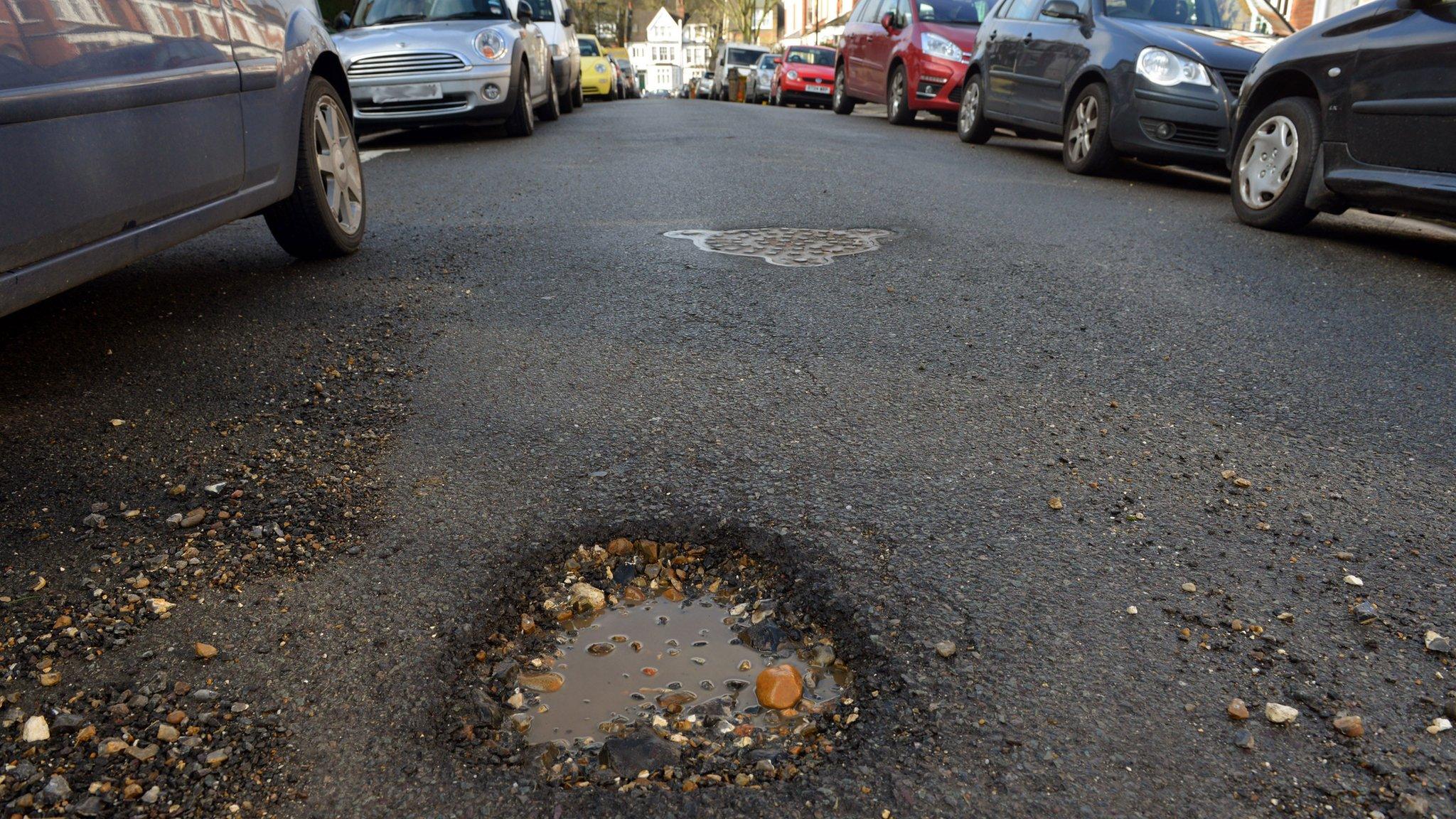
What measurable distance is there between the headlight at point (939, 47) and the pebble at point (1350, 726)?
42.5ft

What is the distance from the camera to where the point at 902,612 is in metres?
2.28

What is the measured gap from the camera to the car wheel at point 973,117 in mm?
11898

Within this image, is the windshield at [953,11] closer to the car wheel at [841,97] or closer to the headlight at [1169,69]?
the car wheel at [841,97]

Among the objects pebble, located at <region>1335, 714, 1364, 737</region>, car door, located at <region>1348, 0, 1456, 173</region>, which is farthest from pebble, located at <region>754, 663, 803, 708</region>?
car door, located at <region>1348, 0, 1456, 173</region>

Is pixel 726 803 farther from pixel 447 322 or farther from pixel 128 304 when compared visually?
pixel 128 304

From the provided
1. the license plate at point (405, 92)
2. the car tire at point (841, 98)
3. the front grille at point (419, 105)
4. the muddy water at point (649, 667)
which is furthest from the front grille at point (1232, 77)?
the car tire at point (841, 98)

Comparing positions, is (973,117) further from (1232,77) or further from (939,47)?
(1232,77)

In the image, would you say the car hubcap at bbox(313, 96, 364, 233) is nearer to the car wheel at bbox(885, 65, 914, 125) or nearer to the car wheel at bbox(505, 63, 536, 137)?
the car wheel at bbox(505, 63, 536, 137)

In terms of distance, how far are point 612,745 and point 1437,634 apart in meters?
1.73

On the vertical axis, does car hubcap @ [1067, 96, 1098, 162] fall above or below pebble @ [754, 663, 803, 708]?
above

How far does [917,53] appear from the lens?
46.4ft

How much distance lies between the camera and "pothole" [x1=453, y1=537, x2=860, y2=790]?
6.24ft

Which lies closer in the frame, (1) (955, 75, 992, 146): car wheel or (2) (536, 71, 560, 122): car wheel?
(1) (955, 75, 992, 146): car wheel

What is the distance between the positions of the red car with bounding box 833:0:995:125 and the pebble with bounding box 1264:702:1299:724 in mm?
12226
